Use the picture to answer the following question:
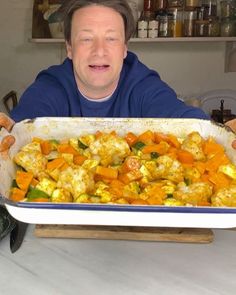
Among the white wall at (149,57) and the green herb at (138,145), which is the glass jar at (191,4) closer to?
the white wall at (149,57)

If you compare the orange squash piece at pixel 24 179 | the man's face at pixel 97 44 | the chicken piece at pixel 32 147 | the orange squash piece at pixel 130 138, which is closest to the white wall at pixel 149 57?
the man's face at pixel 97 44

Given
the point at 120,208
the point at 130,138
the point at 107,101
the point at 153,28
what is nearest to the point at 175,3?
the point at 153,28

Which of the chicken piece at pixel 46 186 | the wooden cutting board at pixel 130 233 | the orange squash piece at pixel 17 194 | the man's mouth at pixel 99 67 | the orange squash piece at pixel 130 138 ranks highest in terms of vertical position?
the man's mouth at pixel 99 67

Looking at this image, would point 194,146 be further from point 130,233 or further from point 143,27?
point 143,27

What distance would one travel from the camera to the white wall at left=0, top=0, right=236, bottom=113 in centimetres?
284

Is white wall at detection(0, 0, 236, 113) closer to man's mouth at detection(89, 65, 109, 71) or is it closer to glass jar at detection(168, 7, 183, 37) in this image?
glass jar at detection(168, 7, 183, 37)

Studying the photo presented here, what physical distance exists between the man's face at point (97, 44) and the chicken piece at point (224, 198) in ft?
2.06

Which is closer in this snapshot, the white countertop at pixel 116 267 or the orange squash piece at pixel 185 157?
the white countertop at pixel 116 267

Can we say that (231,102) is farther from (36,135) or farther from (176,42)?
(36,135)

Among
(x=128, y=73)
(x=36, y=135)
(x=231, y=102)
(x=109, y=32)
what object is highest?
(x=109, y=32)

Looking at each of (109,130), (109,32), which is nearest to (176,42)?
(109,32)

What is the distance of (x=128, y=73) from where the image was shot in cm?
145

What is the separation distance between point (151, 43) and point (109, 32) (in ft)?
5.46

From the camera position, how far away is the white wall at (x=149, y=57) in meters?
2.84
